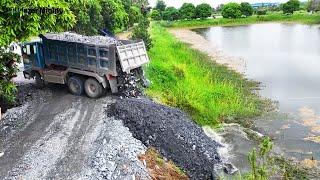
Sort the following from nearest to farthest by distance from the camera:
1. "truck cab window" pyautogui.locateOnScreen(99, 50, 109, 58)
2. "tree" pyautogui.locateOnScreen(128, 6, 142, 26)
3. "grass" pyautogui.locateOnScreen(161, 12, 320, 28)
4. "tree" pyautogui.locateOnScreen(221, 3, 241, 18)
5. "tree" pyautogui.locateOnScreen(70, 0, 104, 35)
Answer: "truck cab window" pyautogui.locateOnScreen(99, 50, 109, 58) < "tree" pyautogui.locateOnScreen(70, 0, 104, 35) < "tree" pyautogui.locateOnScreen(128, 6, 142, 26) < "grass" pyautogui.locateOnScreen(161, 12, 320, 28) < "tree" pyautogui.locateOnScreen(221, 3, 241, 18)

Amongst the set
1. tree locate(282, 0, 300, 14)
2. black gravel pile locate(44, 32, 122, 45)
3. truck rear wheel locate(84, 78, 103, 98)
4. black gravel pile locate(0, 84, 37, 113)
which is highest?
tree locate(282, 0, 300, 14)

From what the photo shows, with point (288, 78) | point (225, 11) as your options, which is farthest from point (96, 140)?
point (225, 11)

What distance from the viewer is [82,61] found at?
18219 mm

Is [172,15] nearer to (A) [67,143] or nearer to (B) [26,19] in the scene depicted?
(B) [26,19]

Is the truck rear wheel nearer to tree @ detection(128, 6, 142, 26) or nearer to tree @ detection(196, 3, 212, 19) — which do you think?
tree @ detection(128, 6, 142, 26)

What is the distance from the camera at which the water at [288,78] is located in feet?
58.6

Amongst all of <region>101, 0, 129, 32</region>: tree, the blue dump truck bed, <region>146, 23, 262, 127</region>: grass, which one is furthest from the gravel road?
<region>101, 0, 129, 32</region>: tree

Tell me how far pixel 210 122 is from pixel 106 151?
7339 millimetres

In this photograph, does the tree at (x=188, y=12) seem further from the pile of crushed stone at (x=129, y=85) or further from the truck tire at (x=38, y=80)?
the pile of crushed stone at (x=129, y=85)

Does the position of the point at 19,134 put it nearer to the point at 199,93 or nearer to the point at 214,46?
the point at 199,93

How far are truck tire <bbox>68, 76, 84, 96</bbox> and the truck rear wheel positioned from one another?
9.8 inches

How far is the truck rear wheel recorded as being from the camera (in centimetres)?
1792

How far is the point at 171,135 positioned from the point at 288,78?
16774 millimetres

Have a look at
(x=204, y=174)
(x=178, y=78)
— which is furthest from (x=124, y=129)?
(x=178, y=78)
